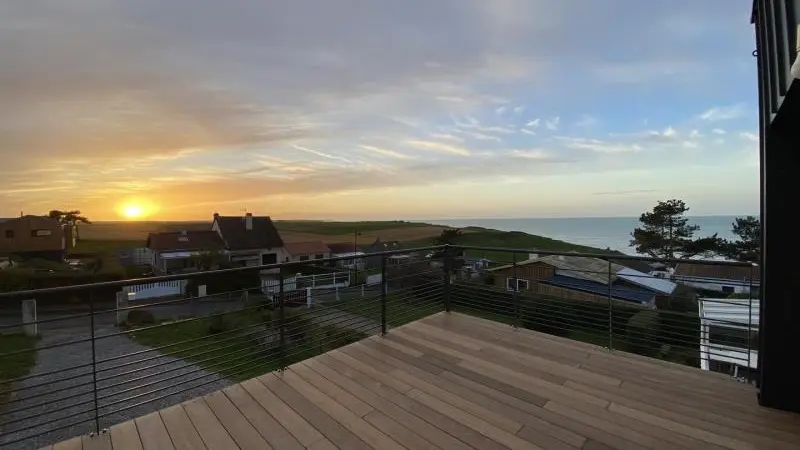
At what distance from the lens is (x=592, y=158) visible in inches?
401

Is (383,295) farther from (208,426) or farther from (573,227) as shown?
(573,227)

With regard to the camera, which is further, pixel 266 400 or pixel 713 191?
pixel 713 191

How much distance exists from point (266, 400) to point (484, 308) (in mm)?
2539

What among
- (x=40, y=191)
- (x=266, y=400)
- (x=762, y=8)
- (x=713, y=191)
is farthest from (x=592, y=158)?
(x=40, y=191)

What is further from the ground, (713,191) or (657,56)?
(657,56)

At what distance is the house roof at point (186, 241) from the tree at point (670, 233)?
23738mm

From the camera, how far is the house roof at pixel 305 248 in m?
25.9

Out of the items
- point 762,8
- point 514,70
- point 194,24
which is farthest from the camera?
point 514,70

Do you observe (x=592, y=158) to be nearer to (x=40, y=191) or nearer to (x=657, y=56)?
(x=657, y=56)

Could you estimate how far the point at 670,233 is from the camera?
1834 centimetres

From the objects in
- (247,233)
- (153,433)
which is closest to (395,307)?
(153,433)

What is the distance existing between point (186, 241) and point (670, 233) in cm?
2700

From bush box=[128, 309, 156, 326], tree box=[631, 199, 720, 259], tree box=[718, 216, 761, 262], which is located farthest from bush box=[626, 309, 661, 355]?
tree box=[631, 199, 720, 259]

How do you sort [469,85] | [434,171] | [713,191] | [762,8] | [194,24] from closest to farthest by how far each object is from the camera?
[762,8] → [194,24] → [469,85] → [713,191] → [434,171]
